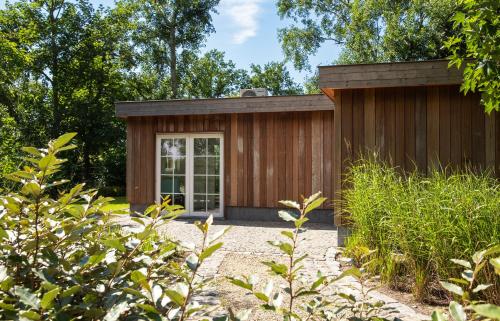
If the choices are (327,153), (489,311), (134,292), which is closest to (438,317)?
(489,311)

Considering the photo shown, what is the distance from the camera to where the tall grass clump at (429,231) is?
127 inches

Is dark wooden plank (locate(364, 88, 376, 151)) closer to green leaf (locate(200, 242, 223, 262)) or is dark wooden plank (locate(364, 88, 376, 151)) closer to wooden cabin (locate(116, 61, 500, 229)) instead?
wooden cabin (locate(116, 61, 500, 229))

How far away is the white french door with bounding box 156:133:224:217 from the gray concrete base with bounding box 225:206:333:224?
0.90 ft

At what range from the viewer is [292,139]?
8.22 m

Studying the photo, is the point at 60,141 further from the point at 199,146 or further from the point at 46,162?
the point at 199,146

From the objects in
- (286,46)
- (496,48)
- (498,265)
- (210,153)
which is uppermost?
(286,46)

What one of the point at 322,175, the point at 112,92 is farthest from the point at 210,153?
the point at 112,92

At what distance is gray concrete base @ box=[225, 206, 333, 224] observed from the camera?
8.05 metres

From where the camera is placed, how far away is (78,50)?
1694 cm

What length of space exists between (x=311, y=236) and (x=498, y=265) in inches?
232

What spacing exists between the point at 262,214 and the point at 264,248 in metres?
2.81

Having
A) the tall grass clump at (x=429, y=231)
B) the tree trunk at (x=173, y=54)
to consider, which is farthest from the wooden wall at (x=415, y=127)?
the tree trunk at (x=173, y=54)

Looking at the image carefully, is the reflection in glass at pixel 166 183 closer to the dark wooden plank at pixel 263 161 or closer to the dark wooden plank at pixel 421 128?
the dark wooden plank at pixel 263 161

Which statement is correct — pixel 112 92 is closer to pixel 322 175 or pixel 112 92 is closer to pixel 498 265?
pixel 322 175
